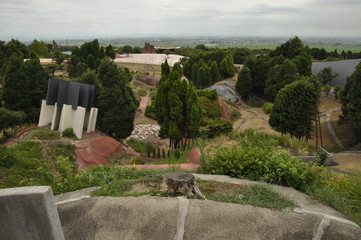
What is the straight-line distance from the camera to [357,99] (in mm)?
20094

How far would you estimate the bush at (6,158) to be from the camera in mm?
11062

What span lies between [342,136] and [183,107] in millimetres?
16169

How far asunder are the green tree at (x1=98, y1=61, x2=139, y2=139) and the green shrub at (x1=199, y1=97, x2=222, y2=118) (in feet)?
33.3

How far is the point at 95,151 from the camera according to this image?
1675 centimetres

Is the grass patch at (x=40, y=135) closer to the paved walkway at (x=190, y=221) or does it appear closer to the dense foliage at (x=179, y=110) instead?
the dense foliage at (x=179, y=110)

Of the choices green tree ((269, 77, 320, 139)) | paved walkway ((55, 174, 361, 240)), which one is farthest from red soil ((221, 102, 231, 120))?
paved walkway ((55, 174, 361, 240))

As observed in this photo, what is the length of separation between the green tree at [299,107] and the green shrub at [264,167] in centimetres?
1364

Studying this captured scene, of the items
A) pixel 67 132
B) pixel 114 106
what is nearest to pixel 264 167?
pixel 67 132

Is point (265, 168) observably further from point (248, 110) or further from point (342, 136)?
point (248, 110)

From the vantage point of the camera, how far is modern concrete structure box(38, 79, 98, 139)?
17.8 metres

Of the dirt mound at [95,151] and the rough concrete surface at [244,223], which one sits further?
the dirt mound at [95,151]

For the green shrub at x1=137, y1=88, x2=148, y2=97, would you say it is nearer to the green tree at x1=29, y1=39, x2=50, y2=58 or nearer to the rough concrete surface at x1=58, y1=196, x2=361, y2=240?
the green tree at x1=29, y1=39, x2=50, y2=58

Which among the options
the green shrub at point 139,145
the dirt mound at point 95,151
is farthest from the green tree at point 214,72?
the dirt mound at point 95,151

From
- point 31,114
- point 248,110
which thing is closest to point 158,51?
point 248,110
